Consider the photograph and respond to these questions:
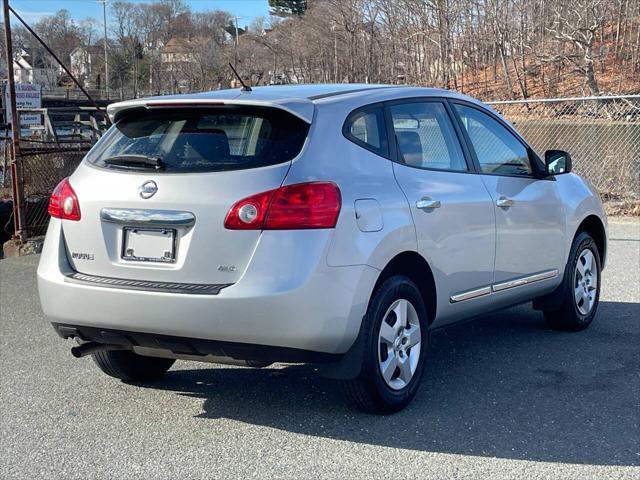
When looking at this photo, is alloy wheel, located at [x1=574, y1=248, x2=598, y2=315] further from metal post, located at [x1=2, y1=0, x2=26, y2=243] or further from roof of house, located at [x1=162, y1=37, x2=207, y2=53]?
roof of house, located at [x1=162, y1=37, x2=207, y2=53]

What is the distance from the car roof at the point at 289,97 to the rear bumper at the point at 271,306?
0.74 metres

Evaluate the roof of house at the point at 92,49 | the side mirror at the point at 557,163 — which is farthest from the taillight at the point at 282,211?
the roof of house at the point at 92,49

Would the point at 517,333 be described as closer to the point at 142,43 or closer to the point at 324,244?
the point at 324,244

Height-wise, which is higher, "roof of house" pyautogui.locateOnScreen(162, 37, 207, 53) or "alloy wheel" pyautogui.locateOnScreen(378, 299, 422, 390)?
"roof of house" pyautogui.locateOnScreen(162, 37, 207, 53)

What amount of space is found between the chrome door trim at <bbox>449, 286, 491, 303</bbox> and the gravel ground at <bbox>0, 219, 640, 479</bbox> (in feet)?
1.70

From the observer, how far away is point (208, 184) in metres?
4.12

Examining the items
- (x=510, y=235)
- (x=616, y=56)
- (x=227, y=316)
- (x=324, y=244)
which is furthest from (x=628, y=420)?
(x=616, y=56)

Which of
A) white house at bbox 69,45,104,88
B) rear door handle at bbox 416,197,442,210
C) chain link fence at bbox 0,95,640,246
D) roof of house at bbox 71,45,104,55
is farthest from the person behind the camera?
roof of house at bbox 71,45,104,55

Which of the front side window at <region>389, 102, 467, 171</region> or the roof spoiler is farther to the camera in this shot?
the front side window at <region>389, 102, 467, 171</region>

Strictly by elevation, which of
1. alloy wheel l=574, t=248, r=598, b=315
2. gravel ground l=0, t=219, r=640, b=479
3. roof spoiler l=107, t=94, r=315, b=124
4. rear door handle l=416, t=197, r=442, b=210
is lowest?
gravel ground l=0, t=219, r=640, b=479

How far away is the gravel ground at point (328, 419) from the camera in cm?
396

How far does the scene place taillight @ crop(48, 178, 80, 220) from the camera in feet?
14.6

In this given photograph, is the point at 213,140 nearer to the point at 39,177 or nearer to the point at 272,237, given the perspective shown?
the point at 272,237

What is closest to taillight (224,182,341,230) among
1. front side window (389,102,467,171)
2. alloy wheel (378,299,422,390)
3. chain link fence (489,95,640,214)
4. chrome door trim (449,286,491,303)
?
alloy wheel (378,299,422,390)
